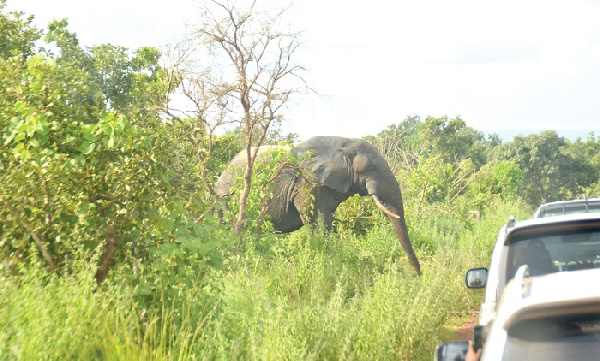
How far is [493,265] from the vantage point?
5.72m

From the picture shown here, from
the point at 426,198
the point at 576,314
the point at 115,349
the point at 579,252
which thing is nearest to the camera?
the point at 576,314

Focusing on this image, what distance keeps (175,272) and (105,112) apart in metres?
1.44

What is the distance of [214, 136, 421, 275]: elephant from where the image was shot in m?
16.2

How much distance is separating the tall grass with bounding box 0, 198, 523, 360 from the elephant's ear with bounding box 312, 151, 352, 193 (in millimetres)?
2367

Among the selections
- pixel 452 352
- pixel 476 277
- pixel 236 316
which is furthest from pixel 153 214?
pixel 452 352

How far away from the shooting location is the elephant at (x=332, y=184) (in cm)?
1620

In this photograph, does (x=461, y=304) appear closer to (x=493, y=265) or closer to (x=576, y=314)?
(x=493, y=265)

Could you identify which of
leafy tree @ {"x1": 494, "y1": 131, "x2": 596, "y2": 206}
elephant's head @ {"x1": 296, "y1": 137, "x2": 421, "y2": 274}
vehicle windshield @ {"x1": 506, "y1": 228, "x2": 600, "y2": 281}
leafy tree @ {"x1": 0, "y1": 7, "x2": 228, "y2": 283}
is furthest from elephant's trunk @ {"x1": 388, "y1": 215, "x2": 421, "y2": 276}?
leafy tree @ {"x1": 494, "y1": 131, "x2": 596, "y2": 206}

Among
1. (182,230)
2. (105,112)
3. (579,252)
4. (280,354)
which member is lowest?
(280,354)

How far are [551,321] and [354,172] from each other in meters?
14.0

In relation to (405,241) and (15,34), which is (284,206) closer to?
(405,241)

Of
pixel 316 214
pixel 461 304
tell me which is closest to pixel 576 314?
pixel 461 304

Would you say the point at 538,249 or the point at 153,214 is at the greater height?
the point at 153,214

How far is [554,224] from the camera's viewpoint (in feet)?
16.8
